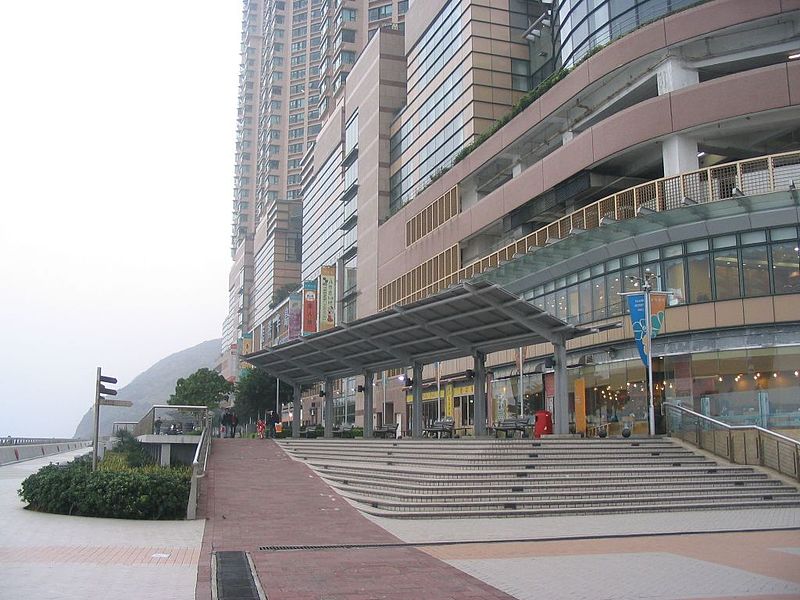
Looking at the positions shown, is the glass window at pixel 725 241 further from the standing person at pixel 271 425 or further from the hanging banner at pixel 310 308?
the hanging banner at pixel 310 308

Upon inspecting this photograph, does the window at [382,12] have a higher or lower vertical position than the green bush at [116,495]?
higher

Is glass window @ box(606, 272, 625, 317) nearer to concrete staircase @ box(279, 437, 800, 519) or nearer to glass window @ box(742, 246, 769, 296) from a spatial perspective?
glass window @ box(742, 246, 769, 296)

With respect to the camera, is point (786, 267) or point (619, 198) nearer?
point (786, 267)

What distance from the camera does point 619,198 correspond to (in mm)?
32375

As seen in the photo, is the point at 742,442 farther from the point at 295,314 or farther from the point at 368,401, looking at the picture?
the point at 295,314

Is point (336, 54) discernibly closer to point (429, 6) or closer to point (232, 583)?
point (429, 6)

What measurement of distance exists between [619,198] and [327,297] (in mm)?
49073

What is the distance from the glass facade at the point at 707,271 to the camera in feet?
89.5

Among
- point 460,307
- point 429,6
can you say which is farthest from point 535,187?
point 429,6

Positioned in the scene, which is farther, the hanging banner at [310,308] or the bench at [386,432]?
the hanging banner at [310,308]

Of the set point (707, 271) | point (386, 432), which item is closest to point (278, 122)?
point (386, 432)

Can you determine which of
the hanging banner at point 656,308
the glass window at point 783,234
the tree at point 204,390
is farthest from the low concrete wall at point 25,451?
the glass window at point 783,234

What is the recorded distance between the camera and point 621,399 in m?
32.5

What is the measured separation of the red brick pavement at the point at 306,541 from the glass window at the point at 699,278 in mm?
15846
